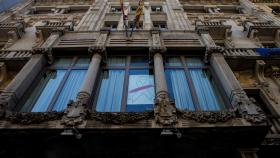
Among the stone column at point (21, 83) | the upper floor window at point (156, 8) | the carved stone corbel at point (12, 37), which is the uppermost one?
the upper floor window at point (156, 8)

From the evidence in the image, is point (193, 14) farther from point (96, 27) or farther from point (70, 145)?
point (70, 145)

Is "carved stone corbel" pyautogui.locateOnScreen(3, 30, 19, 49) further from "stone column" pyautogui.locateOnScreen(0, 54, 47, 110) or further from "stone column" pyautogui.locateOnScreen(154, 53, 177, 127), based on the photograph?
"stone column" pyautogui.locateOnScreen(154, 53, 177, 127)

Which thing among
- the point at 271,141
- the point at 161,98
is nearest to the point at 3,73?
the point at 161,98

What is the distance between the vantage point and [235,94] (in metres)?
11.0

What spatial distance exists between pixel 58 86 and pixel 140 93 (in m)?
4.17

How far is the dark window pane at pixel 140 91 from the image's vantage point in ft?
Result: 38.4

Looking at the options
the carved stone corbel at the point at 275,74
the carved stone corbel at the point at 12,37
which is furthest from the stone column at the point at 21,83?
the carved stone corbel at the point at 275,74

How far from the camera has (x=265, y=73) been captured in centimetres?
1669

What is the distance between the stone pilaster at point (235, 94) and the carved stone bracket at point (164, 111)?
2.67 metres

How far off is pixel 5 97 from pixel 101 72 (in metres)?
4.83

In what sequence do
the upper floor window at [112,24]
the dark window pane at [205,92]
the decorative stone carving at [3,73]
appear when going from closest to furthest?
the dark window pane at [205,92] < the decorative stone carving at [3,73] < the upper floor window at [112,24]

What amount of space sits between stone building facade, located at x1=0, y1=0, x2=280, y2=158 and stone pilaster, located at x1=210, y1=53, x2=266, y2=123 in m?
0.04

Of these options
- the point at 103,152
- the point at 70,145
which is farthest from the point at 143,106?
the point at 70,145

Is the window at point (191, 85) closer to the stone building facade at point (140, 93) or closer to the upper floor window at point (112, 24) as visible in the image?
the stone building facade at point (140, 93)
